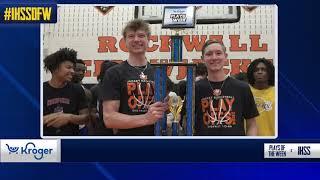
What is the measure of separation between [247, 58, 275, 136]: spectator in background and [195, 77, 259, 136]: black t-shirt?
4cm

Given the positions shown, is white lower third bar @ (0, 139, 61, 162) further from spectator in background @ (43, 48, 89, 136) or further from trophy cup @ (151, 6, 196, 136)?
trophy cup @ (151, 6, 196, 136)

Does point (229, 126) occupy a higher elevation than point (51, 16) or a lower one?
lower

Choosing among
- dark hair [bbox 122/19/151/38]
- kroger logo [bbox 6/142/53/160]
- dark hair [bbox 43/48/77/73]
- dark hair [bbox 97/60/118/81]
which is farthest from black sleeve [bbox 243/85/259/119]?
kroger logo [bbox 6/142/53/160]

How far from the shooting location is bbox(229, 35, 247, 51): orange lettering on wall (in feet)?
8.83

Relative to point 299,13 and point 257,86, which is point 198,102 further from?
point 299,13

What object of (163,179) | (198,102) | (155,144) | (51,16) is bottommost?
(163,179)

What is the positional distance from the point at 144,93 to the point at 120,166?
439 mm

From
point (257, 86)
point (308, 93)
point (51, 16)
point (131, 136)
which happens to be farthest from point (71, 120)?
point (308, 93)

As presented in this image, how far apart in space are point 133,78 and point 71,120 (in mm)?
425

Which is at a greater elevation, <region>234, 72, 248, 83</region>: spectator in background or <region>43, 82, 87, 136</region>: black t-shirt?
<region>234, 72, 248, 83</region>: spectator in background

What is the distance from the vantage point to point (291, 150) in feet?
8.86

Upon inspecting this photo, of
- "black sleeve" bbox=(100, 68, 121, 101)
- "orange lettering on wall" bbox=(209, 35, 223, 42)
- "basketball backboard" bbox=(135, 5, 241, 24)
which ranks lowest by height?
"black sleeve" bbox=(100, 68, 121, 101)

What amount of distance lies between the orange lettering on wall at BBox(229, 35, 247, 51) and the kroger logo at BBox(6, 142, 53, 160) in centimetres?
118

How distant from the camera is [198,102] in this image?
2.71 metres
